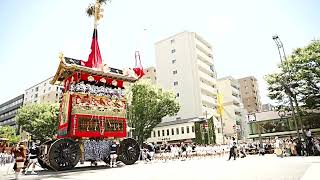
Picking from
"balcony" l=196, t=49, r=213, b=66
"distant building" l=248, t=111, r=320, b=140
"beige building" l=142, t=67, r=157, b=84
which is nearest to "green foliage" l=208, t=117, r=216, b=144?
"distant building" l=248, t=111, r=320, b=140

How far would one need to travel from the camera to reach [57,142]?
50.1ft

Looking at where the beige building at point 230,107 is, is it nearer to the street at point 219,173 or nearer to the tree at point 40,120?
the tree at point 40,120

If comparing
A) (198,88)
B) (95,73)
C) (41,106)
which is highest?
(198,88)

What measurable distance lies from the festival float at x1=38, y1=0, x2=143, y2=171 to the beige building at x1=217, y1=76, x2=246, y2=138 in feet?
169

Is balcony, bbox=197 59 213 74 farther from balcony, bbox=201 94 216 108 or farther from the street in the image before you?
the street

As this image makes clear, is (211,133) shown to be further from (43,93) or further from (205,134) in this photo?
(43,93)

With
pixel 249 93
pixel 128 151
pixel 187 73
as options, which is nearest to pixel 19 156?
pixel 128 151

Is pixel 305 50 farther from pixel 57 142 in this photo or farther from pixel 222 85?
pixel 222 85

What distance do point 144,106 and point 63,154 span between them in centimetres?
2426

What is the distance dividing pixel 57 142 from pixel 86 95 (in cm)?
367

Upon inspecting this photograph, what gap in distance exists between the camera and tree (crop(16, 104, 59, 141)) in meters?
44.0

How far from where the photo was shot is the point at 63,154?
1539 cm

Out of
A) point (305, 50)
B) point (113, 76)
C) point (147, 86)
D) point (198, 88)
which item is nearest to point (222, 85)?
point (198, 88)

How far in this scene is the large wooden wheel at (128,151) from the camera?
18422 millimetres
